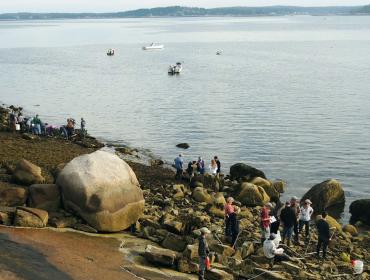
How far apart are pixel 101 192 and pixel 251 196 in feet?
38.6

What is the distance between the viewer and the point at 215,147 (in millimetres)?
46125

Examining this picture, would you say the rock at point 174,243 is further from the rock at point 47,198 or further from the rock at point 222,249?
the rock at point 47,198

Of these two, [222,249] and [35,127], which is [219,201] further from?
[35,127]

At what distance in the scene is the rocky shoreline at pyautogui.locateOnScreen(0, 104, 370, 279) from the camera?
18531 mm

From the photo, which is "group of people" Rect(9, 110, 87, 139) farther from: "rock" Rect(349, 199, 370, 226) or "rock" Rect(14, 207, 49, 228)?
"rock" Rect(349, 199, 370, 226)

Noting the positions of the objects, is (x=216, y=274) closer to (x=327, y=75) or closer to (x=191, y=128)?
(x=191, y=128)

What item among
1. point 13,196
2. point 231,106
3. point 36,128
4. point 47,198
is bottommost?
point 231,106

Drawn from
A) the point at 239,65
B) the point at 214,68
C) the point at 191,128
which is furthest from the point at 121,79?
the point at 191,128

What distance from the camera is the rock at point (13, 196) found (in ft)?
73.2

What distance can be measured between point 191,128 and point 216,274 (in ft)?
120

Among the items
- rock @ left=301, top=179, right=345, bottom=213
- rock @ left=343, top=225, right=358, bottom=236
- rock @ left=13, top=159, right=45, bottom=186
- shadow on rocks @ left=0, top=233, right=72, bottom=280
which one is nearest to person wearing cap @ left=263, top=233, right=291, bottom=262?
shadow on rocks @ left=0, top=233, right=72, bottom=280

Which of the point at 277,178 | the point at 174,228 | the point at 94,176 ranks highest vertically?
the point at 94,176

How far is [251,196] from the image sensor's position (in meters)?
30.3

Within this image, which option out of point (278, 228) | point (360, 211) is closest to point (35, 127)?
point (360, 211)
